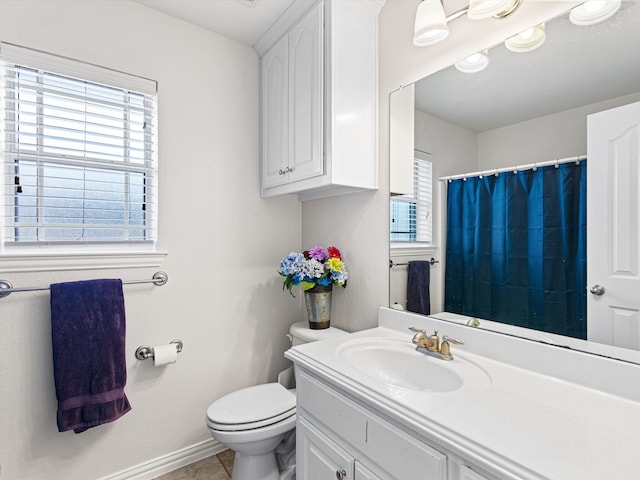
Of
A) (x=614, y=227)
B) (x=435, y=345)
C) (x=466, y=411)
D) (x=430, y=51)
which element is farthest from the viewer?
(x=430, y=51)

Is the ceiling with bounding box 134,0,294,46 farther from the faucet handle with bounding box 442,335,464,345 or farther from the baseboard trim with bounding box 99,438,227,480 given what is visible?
the baseboard trim with bounding box 99,438,227,480

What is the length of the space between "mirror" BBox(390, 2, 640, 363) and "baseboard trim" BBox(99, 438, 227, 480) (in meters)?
1.53

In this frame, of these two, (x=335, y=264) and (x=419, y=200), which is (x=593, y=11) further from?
(x=335, y=264)

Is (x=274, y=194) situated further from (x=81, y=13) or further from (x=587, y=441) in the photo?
(x=587, y=441)

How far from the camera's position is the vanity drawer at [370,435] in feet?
2.64

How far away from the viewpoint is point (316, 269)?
5.77ft

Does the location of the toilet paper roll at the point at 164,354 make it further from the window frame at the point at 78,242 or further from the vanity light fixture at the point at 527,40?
the vanity light fixture at the point at 527,40

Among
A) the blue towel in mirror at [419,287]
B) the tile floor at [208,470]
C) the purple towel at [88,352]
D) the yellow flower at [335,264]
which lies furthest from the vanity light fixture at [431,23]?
the tile floor at [208,470]

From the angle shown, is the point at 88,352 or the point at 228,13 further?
the point at 228,13

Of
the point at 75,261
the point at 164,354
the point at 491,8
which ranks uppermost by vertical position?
the point at 491,8

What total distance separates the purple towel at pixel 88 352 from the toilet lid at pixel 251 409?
0.45 metres

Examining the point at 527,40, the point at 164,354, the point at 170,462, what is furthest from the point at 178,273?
the point at 527,40

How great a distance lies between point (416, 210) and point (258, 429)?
4.02ft

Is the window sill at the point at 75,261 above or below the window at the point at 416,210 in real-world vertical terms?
below
